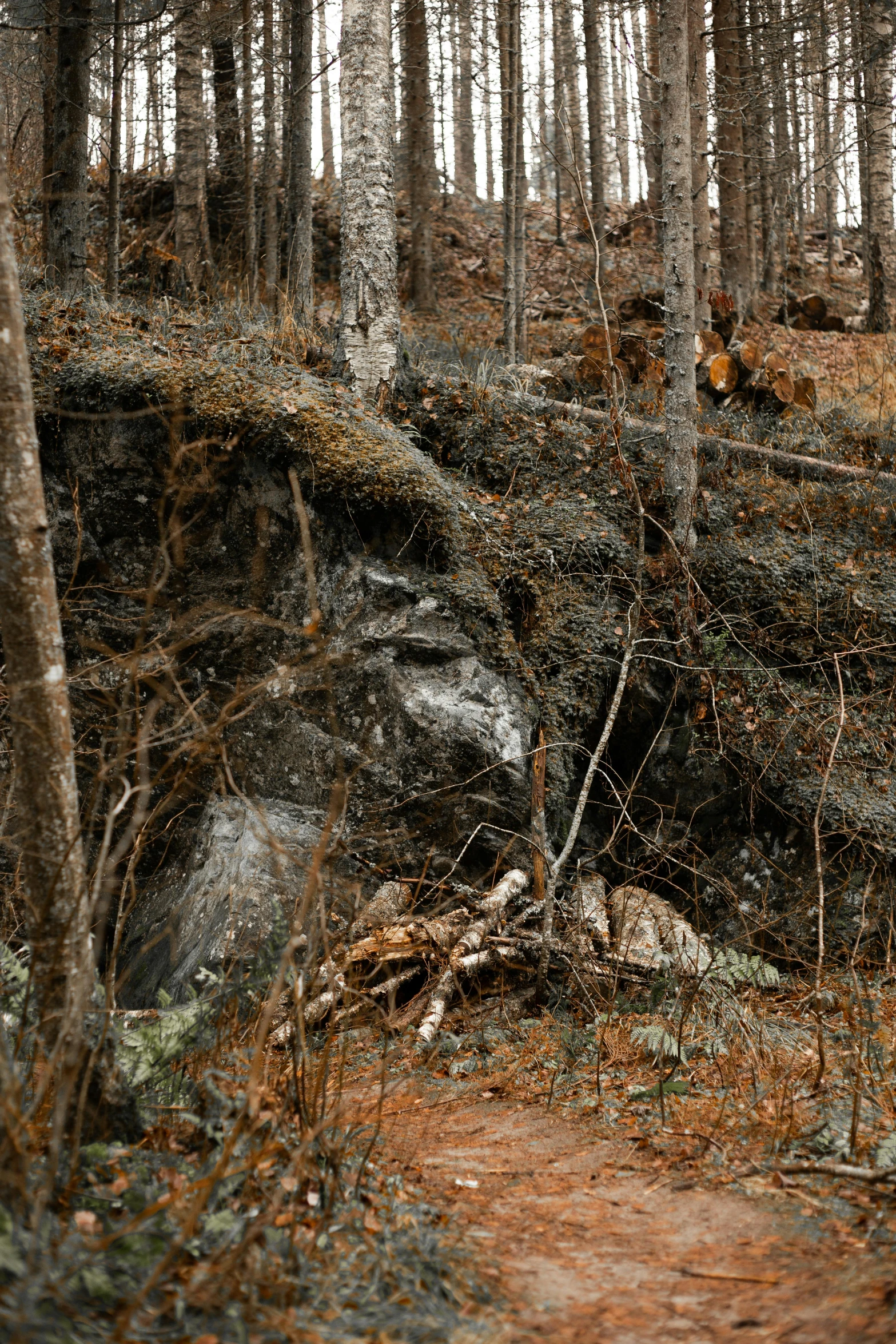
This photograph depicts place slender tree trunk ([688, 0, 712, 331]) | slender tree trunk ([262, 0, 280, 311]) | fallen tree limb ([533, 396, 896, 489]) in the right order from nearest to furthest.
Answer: fallen tree limb ([533, 396, 896, 489])
slender tree trunk ([688, 0, 712, 331])
slender tree trunk ([262, 0, 280, 311])

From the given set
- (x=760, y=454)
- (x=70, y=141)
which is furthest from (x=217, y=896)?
(x=70, y=141)

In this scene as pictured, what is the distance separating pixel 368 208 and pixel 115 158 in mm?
3934

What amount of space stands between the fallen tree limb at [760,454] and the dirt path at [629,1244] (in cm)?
595

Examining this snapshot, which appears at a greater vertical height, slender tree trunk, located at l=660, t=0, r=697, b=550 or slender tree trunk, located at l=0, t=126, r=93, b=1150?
slender tree trunk, located at l=660, t=0, r=697, b=550

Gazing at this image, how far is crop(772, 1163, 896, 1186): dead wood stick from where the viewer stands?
2523mm

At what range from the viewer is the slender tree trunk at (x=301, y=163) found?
11.1 metres

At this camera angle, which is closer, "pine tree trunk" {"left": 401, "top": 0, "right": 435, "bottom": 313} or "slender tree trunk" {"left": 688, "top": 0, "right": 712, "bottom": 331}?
"slender tree trunk" {"left": 688, "top": 0, "right": 712, "bottom": 331}

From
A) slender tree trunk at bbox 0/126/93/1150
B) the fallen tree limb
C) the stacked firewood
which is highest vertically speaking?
the stacked firewood

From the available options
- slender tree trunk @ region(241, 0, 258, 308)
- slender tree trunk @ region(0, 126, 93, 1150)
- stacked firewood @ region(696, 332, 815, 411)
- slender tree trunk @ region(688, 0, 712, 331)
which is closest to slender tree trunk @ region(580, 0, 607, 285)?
slender tree trunk @ region(688, 0, 712, 331)

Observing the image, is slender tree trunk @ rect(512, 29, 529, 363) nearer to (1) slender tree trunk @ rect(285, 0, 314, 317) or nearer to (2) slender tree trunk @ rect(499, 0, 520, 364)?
(2) slender tree trunk @ rect(499, 0, 520, 364)

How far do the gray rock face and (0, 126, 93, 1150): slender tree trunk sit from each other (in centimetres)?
210

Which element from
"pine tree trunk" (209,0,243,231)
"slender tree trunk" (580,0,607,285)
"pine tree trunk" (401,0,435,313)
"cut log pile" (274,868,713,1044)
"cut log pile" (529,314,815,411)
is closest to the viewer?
"cut log pile" (274,868,713,1044)

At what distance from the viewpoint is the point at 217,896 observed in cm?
509

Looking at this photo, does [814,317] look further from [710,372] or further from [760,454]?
[760,454]
